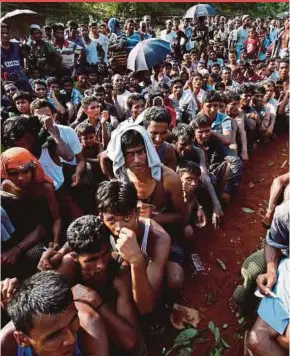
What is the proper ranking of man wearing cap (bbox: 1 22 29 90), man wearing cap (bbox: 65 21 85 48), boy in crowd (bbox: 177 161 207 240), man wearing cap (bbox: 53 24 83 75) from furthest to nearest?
man wearing cap (bbox: 65 21 85 48) < man wearing cap (bbox: 53 24 83 75) < man wearing cap (bbox: 1 22 29 90) < boy in crowd (bbox: 177 161 207 240)

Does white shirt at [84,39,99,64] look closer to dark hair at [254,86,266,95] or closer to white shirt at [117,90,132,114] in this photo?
white shirt at [117,90,132,114]

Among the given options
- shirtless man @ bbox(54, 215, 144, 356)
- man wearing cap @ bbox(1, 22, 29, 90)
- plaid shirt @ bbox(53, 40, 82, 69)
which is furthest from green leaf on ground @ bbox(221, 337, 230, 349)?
plaid shirt @ bbox(53, 40, 82, 69)

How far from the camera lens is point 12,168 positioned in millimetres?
2723

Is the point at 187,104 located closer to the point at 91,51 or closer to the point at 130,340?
the point at 91,51

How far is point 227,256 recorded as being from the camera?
151 inches

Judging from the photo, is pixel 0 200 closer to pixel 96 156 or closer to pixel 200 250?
pixel 96 156

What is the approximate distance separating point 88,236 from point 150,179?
105cm

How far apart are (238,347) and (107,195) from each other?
5.15 feet

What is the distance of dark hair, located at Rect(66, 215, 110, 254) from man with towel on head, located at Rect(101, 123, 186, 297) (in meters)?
0.64

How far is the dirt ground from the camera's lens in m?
2.94

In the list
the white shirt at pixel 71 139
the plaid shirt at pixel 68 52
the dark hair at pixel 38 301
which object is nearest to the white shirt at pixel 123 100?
the white shirt at pixel 71 139

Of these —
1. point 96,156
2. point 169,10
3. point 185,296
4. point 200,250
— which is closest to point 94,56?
point 96,156

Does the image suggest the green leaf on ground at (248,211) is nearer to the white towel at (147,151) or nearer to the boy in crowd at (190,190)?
the boy in crowd at (190,190)

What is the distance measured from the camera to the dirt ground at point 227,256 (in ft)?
9.63
